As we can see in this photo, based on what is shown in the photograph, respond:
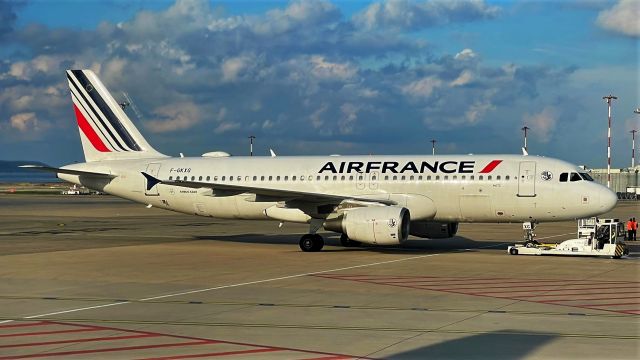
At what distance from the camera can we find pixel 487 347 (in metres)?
13.4

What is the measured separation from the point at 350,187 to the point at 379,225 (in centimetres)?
464

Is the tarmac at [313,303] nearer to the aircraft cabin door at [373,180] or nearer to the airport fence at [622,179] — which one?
the aircraft cabin door at [373,180]

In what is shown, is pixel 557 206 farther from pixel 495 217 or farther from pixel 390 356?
pixel 390 356

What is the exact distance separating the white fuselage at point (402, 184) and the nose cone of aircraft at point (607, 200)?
4 centimetres

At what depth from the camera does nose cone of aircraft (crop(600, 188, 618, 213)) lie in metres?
30.6

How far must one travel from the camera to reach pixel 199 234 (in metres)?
45.6

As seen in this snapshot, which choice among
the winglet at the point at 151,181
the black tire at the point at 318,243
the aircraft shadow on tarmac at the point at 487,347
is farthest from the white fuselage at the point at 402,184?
the aircraft shadow on tarmac at the point at 487,347

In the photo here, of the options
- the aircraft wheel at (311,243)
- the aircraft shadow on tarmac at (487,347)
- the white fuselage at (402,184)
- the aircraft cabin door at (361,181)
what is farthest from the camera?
the aircraft cabin door at (361,181)

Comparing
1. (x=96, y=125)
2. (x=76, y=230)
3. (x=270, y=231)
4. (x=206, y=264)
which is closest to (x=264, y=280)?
(x=206, y=264)

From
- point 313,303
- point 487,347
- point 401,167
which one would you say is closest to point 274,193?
point 401,167

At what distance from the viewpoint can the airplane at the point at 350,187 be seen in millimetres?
31250

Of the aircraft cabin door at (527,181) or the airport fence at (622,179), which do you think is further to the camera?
the airport fence at (622,179)

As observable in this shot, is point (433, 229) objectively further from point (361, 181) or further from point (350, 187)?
point (350, 187)

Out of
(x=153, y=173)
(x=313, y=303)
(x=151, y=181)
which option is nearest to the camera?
(x=313, y=303)
